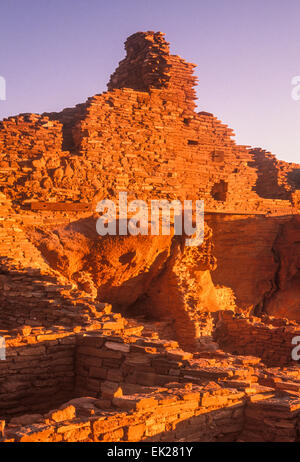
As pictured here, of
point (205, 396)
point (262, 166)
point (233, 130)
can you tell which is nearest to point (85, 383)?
point (205, 396)

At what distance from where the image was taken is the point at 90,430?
3.62 m

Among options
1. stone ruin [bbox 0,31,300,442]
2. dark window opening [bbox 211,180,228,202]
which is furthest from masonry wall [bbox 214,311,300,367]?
dark window opening [bbox 211,180,228,202]

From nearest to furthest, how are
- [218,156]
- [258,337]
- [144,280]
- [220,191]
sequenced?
[258,337]
[144,280]
[220,191]
[218,156]

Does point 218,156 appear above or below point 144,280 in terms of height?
above

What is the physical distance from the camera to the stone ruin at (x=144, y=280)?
4637 millimetres

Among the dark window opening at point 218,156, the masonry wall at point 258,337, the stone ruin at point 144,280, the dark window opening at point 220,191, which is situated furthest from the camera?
the dark window opening at point 218,156

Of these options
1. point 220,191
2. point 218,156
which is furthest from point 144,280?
point 218,156

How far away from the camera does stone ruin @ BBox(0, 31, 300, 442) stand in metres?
4.64

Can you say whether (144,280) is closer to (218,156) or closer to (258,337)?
(258,337)

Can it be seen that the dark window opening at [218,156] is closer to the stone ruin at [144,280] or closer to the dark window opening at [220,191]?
the stone ruin at [144,280]

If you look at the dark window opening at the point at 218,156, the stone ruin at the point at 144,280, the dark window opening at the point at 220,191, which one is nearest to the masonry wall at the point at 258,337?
the stone ruin at the point at 144,280

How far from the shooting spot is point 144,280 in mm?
12070

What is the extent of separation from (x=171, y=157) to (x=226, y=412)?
1216 centimetres

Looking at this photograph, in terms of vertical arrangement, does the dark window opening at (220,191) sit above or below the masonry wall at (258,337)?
above
